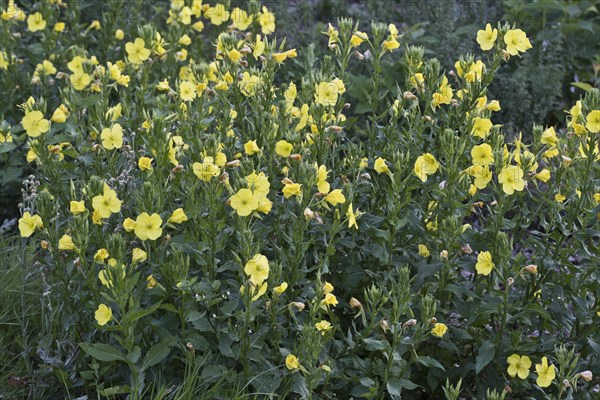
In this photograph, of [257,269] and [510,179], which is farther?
[510,179]

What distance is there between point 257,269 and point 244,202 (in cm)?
21

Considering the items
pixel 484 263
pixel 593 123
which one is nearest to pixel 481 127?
pixel 593 123

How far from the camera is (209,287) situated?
2.77 meters

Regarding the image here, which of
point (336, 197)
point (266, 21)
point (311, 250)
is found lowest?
point (311, 250)

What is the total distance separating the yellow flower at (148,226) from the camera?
2.74 m

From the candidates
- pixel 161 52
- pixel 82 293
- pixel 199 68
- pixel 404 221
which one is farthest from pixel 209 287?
pixel 161 52

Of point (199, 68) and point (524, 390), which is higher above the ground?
point (199, 68)

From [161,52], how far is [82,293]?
1.39 meters

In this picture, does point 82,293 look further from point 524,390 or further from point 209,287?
point 524,390

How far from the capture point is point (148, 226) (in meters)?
2.75

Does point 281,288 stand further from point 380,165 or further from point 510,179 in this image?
point 510,179

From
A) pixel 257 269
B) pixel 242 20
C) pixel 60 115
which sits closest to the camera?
pixel 257 269

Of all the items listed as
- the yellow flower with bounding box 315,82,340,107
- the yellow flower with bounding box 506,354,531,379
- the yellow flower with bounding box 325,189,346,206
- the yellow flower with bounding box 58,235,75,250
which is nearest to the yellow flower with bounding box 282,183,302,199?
the yellow flower with bounding box 325,189,346,206

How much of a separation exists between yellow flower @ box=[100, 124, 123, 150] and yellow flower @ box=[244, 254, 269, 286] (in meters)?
0.80
